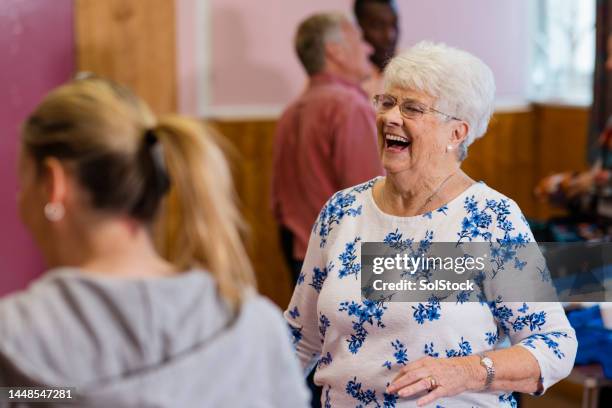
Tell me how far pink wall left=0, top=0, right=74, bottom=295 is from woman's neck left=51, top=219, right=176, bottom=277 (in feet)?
10.1

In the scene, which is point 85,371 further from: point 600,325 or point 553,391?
point 553,391

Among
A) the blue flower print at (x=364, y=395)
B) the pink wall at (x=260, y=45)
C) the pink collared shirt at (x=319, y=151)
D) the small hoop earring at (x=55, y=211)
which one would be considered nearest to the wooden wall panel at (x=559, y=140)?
the pink wall at (x=260, y=45)

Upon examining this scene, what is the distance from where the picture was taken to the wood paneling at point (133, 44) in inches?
173

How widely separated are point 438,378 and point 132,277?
2.80 feet

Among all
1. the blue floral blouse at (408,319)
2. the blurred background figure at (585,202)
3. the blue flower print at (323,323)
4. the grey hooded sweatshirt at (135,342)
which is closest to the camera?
the grey hooded sweatshirt at (135,342)

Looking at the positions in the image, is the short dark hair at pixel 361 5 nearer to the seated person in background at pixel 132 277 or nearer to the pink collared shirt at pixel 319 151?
the pink collared shirt at pixel 319 151

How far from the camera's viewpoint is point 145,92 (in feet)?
14.9

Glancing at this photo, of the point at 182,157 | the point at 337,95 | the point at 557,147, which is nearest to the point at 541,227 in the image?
the point at 337,95

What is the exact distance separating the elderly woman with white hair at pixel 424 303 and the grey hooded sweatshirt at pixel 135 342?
704 millimetres

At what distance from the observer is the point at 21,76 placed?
427cm

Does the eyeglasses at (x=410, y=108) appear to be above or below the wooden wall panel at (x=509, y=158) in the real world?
above

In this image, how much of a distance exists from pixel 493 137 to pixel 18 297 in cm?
450

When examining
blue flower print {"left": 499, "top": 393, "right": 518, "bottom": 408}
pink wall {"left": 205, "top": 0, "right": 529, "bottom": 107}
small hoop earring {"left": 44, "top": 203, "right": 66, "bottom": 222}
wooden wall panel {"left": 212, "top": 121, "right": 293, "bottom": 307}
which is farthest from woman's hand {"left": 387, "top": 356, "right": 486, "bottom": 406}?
pink wall {"left": 205, "top": 0, "right": 529, "bottom": 107}

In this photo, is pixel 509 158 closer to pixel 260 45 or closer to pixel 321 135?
pixel 260 45
